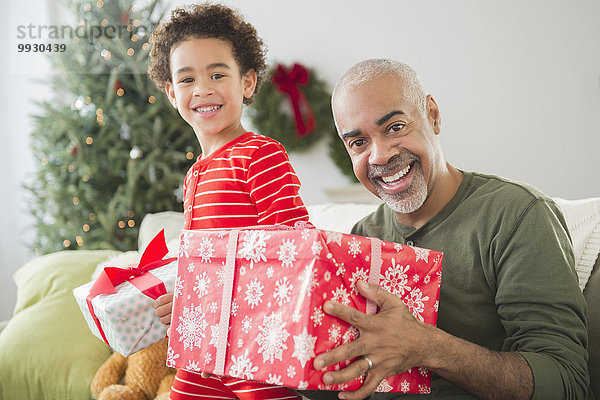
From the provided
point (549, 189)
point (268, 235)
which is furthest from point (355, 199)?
point (268, 235)

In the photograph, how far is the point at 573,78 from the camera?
9.18ft

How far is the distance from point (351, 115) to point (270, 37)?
2632mm

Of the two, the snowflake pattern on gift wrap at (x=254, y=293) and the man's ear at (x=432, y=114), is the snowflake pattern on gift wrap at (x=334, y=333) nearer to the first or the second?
the snowflake pattern on gift wrap at (x=254, y=293)

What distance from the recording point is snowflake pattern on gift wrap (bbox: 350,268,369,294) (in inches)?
37.7

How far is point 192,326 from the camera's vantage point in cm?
109

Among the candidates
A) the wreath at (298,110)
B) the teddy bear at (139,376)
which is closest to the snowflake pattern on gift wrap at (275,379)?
the teddy bear at (139,376)

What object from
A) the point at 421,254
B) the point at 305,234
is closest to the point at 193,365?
the point at 305,234

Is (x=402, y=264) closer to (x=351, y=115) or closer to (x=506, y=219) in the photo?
(x=506, y=219)

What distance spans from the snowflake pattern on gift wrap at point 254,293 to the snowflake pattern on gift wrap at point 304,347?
0.12m

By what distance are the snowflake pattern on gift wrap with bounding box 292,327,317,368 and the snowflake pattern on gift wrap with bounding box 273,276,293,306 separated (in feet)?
0.23

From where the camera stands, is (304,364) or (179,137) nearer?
(304,364)

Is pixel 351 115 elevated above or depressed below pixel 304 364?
above

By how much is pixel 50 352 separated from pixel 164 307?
3.82ft

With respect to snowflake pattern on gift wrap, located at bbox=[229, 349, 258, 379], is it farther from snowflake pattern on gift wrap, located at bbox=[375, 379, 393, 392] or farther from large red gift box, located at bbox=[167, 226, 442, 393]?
snowflake pattern on gift wrap, located at bbox=[375, 379, 393, 392]
